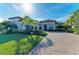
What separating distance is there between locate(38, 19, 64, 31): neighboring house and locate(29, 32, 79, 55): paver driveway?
68mm

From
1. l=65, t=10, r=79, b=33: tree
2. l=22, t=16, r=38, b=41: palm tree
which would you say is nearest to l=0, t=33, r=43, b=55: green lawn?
l=22, t=16, r=38, b=41: palm tree

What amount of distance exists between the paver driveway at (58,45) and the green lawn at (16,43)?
3.1 inches

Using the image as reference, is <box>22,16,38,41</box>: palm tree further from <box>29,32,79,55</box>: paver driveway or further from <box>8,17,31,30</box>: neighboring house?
<box>29,32,79,55</box>: paver driveway

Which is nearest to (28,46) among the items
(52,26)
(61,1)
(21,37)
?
(21,37)

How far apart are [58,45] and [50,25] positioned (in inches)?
11.3

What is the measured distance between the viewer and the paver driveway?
147 inches

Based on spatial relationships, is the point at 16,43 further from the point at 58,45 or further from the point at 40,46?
the point at 58,45

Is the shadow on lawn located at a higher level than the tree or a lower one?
lower

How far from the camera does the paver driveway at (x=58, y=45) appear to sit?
373 cm

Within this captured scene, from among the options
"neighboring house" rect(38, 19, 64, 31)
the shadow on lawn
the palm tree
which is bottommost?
the shadow on lawn

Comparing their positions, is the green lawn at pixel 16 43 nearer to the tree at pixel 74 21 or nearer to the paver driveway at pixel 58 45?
the paver driveway at pixel 58 45

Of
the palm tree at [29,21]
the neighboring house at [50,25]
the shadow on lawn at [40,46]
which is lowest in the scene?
the shadow on lawn at [40,46]

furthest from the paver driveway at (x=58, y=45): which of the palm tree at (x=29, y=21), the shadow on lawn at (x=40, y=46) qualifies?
the palm tree at (x=29, y=21)
